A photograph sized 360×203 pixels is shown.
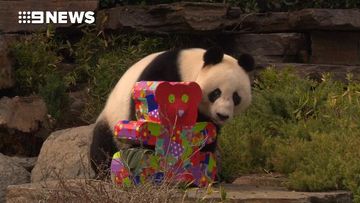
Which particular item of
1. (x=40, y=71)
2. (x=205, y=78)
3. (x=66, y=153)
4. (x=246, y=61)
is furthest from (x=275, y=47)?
(x=205, y=78)

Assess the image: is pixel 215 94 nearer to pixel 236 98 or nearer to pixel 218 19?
pixel 236 98

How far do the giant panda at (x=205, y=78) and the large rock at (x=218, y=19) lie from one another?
335 cm

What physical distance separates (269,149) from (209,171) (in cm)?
121

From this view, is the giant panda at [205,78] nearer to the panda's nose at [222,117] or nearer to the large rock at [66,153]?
the panda's nose at [222,117]

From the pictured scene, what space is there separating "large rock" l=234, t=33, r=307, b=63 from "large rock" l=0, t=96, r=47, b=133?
8.64ft

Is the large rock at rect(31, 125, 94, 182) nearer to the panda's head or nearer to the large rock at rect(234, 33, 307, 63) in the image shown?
the panda's head

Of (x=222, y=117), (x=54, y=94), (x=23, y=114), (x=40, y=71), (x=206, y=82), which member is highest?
(x=206, y=82)

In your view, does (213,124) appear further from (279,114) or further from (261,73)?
(261,73)

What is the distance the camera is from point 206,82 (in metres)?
6.24

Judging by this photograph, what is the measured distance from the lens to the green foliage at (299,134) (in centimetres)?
642

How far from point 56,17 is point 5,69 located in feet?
4.45

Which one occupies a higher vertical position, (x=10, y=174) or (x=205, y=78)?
(x=205, y=78)

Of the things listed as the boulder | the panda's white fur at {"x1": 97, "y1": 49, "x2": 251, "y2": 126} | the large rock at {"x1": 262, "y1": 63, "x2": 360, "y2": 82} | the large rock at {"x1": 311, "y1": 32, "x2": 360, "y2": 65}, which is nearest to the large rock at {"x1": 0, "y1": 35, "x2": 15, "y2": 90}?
the boulder

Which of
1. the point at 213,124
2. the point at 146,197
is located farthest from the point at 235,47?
the point at 146,197
